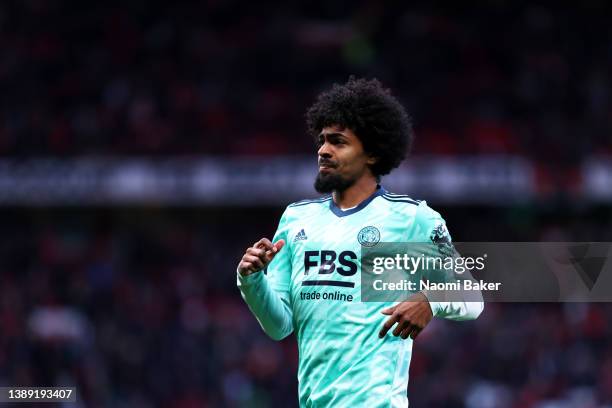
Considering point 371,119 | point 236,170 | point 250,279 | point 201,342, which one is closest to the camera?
point 250,279

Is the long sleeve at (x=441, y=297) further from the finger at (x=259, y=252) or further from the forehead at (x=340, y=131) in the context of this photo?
the finger at (x=259, y=252)

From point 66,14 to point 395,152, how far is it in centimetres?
1628

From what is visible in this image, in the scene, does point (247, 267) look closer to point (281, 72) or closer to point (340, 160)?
point (340, 160)

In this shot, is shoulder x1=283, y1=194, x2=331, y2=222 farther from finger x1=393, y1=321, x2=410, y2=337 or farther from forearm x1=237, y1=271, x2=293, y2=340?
finger x1=393, y1=321, x2=410, y2=337

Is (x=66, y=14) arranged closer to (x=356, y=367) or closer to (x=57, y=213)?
(x=57, y=213)

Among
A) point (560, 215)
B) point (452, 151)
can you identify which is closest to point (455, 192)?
point (452, 151)

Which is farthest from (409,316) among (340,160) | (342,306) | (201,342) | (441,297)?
(201,342)

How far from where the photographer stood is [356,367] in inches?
172

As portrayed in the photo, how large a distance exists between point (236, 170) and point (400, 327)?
1313cm

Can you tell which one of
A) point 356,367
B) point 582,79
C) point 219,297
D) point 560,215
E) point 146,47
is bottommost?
point 356,367

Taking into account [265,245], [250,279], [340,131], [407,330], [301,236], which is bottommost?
[407,330]

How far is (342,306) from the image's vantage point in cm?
444

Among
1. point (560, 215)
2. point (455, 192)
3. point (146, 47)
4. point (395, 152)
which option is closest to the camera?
point (395, 152)

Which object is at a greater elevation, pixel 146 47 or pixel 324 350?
pixel 146 47
